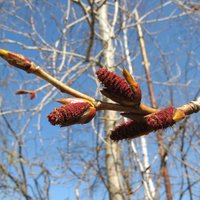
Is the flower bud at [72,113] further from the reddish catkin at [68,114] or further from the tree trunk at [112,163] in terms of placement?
the tree trunk at [112,163]

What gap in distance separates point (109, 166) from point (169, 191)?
1374 mm

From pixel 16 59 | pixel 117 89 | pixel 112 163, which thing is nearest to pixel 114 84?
pixel 117 89

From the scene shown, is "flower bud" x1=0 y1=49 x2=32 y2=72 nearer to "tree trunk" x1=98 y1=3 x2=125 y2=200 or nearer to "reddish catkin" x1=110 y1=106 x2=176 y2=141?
"reddish catkin" x1=110 y1=106 x2=176 y2=141

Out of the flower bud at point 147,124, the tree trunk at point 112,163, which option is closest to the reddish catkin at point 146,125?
the flower bud at point 147,124

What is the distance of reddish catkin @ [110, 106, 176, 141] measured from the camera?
535 millimetres

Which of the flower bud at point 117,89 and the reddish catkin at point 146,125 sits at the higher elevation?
the flower bud at point 117,89

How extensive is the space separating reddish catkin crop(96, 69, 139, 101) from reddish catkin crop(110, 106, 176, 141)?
5cm

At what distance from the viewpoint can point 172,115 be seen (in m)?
0.56

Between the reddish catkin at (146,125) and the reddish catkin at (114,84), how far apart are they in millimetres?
46

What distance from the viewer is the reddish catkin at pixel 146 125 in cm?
54

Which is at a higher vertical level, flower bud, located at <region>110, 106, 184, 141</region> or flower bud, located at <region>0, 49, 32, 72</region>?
flower bud, located at <region>0, 49, 32, 72</region>

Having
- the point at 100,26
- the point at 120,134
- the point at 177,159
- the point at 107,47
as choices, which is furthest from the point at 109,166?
the point at 120,134

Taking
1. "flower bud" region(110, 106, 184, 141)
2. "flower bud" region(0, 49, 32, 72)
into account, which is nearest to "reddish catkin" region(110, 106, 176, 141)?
"flower bud" region(110, 106, 184, 141)

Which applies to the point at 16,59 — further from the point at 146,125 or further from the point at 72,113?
the point at 146,125
